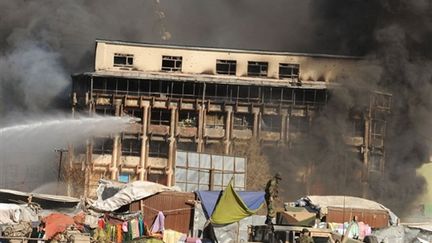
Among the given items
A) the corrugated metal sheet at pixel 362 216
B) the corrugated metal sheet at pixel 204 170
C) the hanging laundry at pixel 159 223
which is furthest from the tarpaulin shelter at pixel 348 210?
the corrugated metal sheet at pixel 204 170

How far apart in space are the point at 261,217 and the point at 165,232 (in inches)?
162

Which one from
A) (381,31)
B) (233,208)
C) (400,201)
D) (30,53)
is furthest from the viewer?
(30,53)

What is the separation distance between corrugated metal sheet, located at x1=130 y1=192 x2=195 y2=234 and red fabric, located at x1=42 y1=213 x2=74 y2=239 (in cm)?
555

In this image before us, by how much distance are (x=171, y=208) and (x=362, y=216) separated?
7.98 m

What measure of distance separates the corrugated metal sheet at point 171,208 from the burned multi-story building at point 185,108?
17088 millimetres

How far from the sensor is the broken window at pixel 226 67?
53.1 m

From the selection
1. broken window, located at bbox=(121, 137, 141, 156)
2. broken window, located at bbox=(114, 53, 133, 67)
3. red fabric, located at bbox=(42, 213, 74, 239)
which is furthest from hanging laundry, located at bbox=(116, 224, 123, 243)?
broken window, located at bbox=(114, 53, 133, 67)

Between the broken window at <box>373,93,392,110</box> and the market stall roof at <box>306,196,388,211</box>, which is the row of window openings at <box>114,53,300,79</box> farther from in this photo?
the market stall roof at <box>306,196,388,211</box>

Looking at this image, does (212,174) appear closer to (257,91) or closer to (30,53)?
(257,91)

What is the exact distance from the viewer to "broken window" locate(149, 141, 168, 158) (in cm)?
5084

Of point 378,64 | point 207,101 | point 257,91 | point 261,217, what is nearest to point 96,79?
point 207,101

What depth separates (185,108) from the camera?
168 feet

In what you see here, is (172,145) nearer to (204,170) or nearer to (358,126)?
(204,170)

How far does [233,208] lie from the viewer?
27969mm
